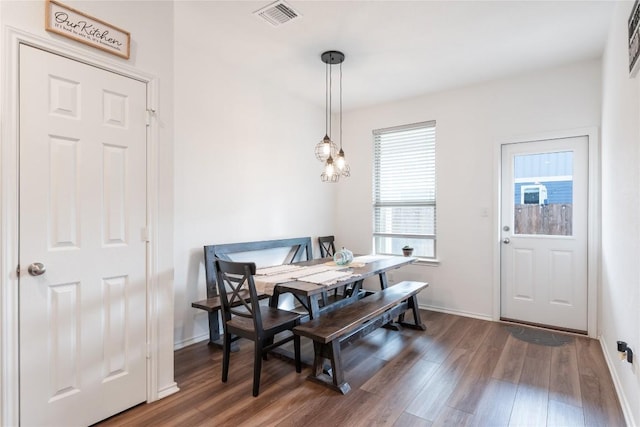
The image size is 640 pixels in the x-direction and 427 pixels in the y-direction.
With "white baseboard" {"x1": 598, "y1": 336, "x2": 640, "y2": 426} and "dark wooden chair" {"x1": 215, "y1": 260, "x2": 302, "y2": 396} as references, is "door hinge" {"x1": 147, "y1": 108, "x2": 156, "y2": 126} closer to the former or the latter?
"dark wooden chair" {"x1": 215, "y1": 260, "x2": 302, "y2": 396}

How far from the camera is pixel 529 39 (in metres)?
3.01

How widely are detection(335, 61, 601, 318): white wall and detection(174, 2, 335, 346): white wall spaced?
62.3 inches

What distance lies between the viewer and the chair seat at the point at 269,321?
2.39 m

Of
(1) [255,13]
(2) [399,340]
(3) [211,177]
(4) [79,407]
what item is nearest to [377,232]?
(2) [399,340]

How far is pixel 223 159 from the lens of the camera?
3.54 meters

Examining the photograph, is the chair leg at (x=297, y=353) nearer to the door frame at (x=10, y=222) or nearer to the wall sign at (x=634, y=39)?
the door frame at (x=10, y=222)

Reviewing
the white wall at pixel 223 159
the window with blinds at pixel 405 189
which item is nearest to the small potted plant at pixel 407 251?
the window with blinds at pixel 405 189

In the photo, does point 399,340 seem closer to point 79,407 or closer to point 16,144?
point 79,407

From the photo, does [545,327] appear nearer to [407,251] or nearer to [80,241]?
[407,251]

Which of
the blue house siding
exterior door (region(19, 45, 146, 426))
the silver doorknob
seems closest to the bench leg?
exterior door (region(19, 45, 146, 426))

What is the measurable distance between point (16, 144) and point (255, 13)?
1.85 meters

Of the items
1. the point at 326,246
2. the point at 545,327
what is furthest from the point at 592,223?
the point at 326,246

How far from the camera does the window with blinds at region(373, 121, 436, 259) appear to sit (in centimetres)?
446

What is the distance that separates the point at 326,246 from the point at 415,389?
9.15 ft
